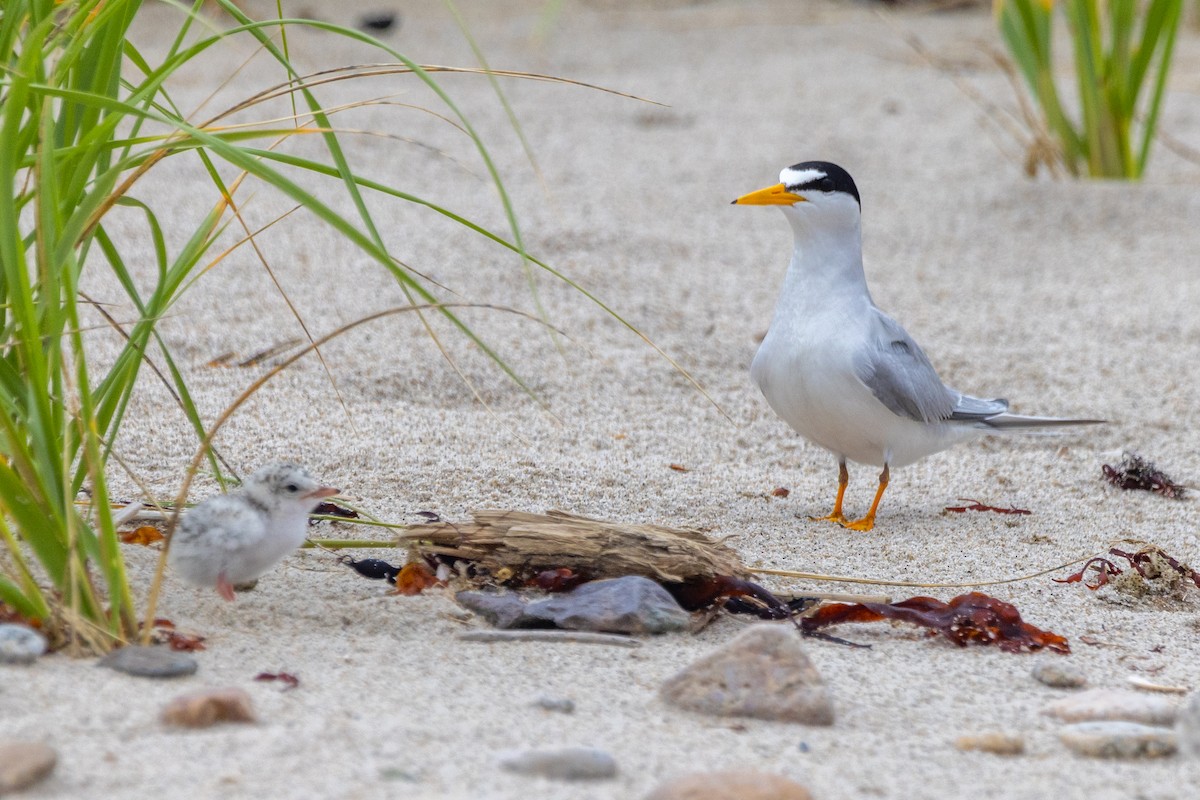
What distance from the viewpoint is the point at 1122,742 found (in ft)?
6.69

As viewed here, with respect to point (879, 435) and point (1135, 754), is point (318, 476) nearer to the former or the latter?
point (879, 435)

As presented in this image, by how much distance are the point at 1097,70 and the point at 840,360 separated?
3.65 meters

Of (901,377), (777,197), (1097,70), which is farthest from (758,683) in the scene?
(1097,70)

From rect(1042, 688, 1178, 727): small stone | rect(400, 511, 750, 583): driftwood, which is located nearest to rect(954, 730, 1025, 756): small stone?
rect(1042, 688, 1178, 727): small stone

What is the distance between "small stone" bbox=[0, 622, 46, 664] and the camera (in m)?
1.98

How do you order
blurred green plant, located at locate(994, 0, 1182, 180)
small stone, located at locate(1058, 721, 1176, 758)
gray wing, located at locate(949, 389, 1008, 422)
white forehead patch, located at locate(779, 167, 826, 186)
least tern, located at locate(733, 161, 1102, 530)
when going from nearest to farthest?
1. small stone, located at locate(1058, 721, 1176, 758)
2. least tern, located at locate(733, 161, 1102, 530)
3. white forehead patch, located at locate(779, 167, 826, 186)
4. gray wing, located at locate(949, 389, 1008, 422)
5. blurred green plant, located at locate(994, 0, 1182, 180)

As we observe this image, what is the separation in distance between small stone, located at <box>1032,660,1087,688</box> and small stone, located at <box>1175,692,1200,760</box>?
1.09 feet

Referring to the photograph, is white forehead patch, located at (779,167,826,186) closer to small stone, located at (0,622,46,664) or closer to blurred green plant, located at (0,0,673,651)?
blurred green plant, located at (0,0,673,651)

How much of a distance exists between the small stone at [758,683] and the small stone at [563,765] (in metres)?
0.28

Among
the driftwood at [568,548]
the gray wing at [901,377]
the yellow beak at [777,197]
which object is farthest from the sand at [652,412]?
the yellow beak at [777,197]

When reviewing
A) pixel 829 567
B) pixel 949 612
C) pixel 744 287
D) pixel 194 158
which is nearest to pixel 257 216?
pixel 194 158

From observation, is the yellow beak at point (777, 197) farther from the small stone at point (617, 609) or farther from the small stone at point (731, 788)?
the small stone at point (731, 788)

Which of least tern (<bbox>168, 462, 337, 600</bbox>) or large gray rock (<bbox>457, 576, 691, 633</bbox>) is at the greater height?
least tern (<bbox>168, 462, 337, 600</bbox>)

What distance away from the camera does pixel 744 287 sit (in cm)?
558
